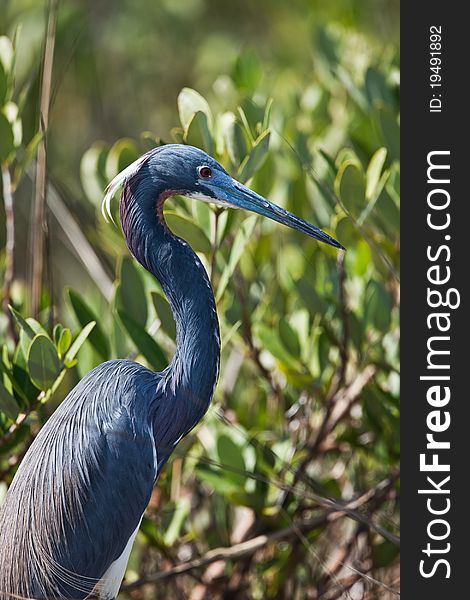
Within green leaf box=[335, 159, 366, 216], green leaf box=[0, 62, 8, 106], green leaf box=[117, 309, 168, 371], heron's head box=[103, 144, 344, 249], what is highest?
green leaf box=[0, 62, 8, 106]

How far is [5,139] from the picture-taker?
7.90 ft

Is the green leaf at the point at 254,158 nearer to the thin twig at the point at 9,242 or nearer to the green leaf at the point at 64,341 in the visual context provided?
the green leaf at the point at 64,341

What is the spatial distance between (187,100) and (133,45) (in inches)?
161

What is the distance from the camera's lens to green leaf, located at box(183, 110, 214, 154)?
2167mm

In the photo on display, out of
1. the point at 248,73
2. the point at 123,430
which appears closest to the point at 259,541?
the point at 123,430

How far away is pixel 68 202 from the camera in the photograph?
9.80 ft

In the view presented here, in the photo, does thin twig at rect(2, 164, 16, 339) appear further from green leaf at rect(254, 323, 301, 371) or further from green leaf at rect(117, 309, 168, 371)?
green leaf at rect(254, 323, 301, 371)

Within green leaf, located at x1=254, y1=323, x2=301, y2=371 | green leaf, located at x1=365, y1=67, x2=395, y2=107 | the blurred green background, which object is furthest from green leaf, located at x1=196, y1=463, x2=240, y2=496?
green leaf, located at x1=365, y1=67, x2=395, y2=107

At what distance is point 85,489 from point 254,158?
0.80 m

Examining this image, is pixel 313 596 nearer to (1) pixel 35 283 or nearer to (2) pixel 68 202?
(1) pixel 35 283

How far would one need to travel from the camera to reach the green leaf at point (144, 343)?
2.27 meters

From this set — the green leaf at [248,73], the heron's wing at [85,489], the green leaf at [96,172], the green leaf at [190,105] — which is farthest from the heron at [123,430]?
the green leaf at [248,73]

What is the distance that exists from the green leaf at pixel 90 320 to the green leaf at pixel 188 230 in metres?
0.28

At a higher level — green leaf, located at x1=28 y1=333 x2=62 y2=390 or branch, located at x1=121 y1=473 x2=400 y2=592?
green leaf, located at x1=28 y1=333 x2=62 y2=390
